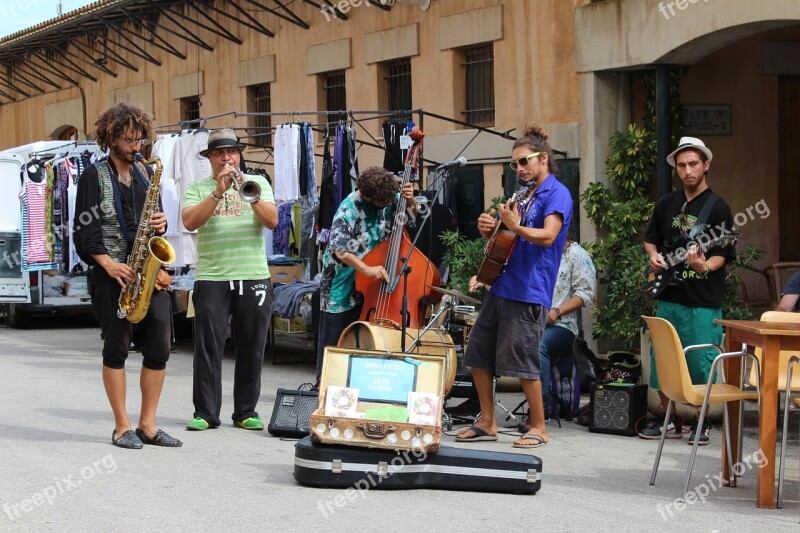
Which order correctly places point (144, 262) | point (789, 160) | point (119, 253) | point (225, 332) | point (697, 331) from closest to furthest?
point (144, 262)
point (119, 253)
point (697, 331)
point (225, 332)
point (789, 160)

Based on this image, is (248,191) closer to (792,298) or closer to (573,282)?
(573,282)

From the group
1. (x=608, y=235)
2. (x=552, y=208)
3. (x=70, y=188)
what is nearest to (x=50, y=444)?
(x=552, y=208)

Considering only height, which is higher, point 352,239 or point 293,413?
point 352,239

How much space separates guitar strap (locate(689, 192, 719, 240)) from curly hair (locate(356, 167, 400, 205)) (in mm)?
2306

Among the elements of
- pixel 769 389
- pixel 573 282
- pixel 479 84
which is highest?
pixel 479 84

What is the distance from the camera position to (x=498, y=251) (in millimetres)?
8508

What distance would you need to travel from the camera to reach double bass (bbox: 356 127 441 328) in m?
9.48

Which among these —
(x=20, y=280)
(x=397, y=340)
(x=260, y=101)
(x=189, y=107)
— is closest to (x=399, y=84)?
(x=260, y=101)

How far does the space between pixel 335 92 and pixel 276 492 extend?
12124mm

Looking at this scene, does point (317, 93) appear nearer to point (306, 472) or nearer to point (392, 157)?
point (392, 157)

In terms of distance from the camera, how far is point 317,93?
1858 cm

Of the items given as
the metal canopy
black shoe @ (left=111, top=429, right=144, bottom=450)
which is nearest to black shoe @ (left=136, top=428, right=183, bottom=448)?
black shoe @ (left=111, top=429, right=144, bottom=450)

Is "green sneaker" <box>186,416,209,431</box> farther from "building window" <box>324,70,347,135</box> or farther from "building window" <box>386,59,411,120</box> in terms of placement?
"building window" <box>324,70,347,135</box>

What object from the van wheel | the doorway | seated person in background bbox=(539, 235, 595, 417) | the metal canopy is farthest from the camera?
the metal canopy
